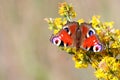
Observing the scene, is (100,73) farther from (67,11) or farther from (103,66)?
(67,11)

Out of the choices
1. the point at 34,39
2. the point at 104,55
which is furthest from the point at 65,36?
the point at 34,39

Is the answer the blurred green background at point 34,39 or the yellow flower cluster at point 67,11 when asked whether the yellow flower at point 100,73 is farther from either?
the blurred green background at point 34,39

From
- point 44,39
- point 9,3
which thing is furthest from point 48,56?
point 9,3

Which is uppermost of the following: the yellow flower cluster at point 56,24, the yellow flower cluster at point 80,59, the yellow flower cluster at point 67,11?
the yellow flower cluster at point 67,11

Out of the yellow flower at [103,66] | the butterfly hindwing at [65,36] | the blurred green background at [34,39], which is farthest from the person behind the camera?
the blurred green background at [34,39]

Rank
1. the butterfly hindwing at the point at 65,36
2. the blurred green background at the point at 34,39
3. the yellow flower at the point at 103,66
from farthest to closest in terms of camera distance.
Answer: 1. the blurred green background at the point at 34,39
2. the butterfly hindwing at the point at 65,36
3. the yellow flower at the point at 103,66

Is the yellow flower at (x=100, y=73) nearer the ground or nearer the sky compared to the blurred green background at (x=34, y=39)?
nearer the ground

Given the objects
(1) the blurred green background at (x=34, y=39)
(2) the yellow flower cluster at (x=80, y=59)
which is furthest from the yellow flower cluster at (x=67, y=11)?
(1) the blurred green background at (x=34, y=39)
